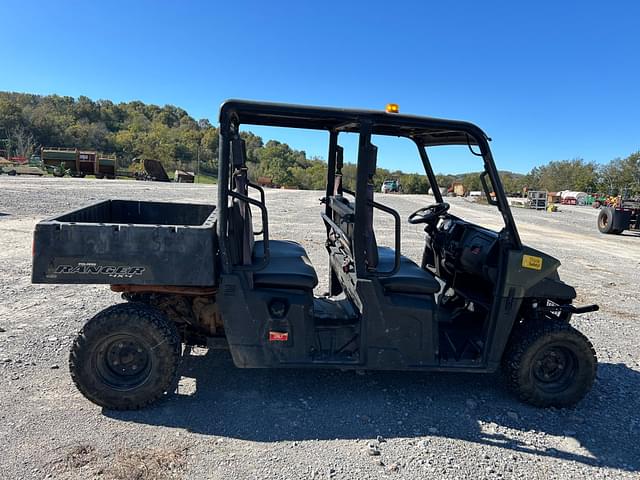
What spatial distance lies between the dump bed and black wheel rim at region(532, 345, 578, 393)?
2611 mm

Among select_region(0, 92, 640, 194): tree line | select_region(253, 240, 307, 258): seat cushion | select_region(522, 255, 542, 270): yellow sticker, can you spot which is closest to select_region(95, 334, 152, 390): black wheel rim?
select_region(253, 240, 307, 258): seat cushion

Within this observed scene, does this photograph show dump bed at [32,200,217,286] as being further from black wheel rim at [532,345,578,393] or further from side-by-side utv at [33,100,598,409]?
black wheel rim at [532,345,578,393]

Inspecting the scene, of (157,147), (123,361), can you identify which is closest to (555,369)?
(123,361)

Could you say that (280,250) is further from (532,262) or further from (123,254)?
(532,262)

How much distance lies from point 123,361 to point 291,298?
1.26 m

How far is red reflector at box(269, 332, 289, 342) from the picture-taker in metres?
3.18

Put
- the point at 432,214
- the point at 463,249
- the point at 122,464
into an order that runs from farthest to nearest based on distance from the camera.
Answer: the point at 432,214, the point at 463,249, the point at 122,464

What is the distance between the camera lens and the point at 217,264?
3.14m

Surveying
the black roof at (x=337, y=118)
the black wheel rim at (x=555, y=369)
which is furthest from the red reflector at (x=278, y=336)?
the black wheel rim at (x=555, y=369)

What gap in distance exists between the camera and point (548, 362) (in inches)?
140

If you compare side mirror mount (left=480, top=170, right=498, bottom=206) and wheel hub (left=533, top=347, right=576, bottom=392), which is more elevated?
side mirror mount (left=480, top=170, right=498, bottom=206)

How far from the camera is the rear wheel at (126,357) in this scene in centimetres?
306

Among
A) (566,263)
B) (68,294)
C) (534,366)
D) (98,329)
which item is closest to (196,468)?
(98,329)

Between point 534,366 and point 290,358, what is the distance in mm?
1898
